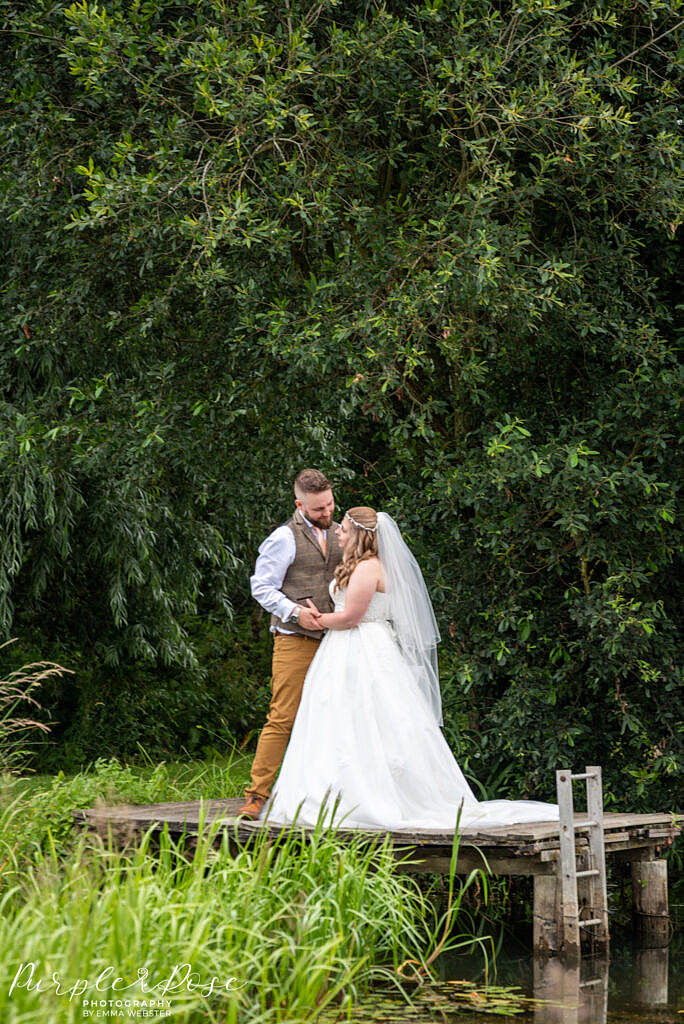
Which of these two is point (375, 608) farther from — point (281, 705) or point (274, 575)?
point (281, 705)

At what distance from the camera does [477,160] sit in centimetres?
734

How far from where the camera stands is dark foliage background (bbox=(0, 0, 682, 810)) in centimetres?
744

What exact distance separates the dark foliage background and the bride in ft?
2.61

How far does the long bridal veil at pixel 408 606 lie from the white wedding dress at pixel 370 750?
10 centimetres

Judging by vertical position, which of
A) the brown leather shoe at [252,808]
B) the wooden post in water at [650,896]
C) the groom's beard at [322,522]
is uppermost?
the groom's beard at [322,522]

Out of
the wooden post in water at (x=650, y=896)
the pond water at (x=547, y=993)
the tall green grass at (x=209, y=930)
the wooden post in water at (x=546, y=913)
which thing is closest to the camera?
the tall green grass at (x=209, y=930)

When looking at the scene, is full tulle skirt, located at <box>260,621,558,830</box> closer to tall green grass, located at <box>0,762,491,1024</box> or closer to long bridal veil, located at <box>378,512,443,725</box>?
long bridal veil, located at <box>378,512,443,725</box>

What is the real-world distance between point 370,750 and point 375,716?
0.21m

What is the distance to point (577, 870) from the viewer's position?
7.16m

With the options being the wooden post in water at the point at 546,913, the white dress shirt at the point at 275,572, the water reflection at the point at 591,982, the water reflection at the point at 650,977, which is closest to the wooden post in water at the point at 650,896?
the water reflection at the point at 591,982

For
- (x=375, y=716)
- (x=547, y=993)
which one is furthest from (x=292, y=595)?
(x=547, y=993)

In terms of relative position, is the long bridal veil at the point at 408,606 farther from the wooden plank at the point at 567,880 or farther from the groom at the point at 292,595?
the wooden plank at the point at 567,880

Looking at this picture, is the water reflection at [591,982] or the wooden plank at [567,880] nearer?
the water reflection at [591,982]

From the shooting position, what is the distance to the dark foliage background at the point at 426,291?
7.44 meters
